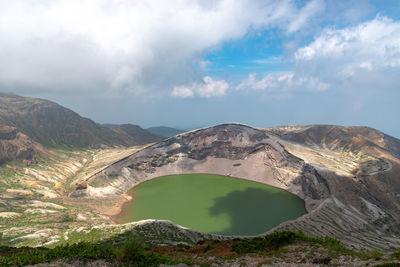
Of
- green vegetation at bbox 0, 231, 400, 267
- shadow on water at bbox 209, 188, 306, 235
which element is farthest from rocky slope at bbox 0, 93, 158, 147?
green vegetation at bbox 0, 231, 400, 267

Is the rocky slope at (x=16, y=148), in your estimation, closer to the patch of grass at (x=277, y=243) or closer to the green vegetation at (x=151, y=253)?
the green vegetation at (x=151, y=253)

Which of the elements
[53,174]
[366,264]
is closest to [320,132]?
[366,264]

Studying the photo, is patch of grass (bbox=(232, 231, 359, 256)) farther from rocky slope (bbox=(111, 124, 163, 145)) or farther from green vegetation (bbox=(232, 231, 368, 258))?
rocky slope (bbox=(111, 124, 163, 145))

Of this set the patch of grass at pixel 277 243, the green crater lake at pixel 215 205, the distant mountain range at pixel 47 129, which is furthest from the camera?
the distant mountain range at pixel 47 129

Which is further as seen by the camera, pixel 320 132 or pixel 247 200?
pixel 320 132

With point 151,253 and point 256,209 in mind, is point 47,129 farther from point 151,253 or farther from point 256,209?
point 151,253

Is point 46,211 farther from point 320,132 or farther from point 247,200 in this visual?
point 320,132

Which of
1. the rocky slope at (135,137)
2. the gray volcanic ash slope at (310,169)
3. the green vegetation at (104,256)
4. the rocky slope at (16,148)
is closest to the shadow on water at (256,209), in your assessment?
the gray volcanic ash slope at (310,169)
